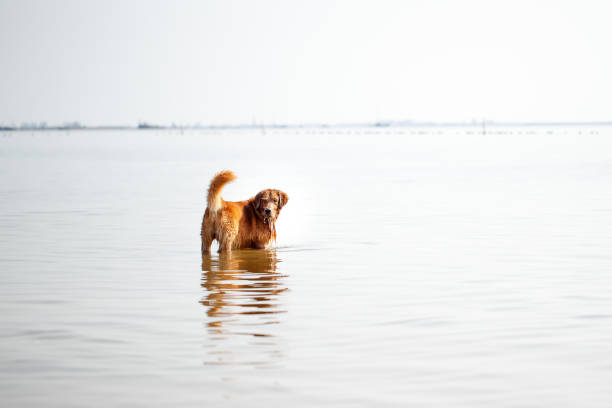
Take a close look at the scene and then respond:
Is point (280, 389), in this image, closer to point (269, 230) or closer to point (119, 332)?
point (119, 332)

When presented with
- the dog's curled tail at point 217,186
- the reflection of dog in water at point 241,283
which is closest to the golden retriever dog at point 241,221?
the dog's curled tail at point 217,186

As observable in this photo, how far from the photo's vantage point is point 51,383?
281 inches

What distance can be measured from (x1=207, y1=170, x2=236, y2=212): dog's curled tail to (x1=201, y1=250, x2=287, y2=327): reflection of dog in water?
3.24 feet

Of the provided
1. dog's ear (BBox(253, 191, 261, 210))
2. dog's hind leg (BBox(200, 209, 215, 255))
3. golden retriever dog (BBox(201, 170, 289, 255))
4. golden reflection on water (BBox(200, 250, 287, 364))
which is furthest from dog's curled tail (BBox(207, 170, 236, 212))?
dog's ear (BBox(253, 191, 261, 210))

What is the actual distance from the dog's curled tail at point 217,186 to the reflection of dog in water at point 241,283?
0.99m

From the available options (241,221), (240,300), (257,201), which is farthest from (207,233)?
(240,300)

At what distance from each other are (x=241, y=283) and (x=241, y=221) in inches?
116

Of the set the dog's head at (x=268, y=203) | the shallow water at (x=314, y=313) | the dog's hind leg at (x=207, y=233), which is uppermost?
the dog's head at (x=268, y=203)

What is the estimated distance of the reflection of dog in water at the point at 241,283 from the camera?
33.6 ft

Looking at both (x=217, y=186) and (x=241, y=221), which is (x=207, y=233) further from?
(x=217, y=186)

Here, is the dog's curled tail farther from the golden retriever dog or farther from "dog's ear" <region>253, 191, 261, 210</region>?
"dog's ear" <region>253, 191, 261, 210</region>

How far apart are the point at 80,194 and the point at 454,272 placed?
66.5 feet

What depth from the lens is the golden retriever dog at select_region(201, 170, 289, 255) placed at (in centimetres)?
1408

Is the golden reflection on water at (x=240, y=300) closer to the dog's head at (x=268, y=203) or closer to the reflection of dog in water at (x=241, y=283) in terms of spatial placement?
the reflection of dog in water at (x=241, y=283)
